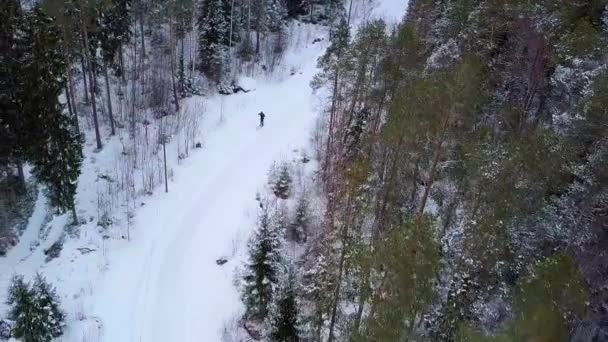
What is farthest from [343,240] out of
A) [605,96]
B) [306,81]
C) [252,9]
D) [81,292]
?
[252,9]

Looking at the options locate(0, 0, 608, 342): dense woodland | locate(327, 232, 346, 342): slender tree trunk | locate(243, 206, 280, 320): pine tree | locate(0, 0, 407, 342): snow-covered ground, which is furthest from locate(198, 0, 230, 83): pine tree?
locate(327, 232, 346, 342): slender tree trunk

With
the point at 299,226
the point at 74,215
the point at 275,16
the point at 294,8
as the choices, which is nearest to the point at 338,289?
the point at 299,226

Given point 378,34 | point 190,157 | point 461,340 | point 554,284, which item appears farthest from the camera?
point 190,157

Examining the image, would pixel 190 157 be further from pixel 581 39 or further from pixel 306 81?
pixel 581 39

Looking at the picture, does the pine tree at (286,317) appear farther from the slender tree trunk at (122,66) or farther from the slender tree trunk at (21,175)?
the slender tree trunk at (122,66)

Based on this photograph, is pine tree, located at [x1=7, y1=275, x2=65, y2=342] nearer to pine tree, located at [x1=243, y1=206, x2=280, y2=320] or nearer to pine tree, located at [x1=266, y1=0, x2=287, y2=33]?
pine tree, located at [x1=243, y1=206, x2=280, y2=320]
